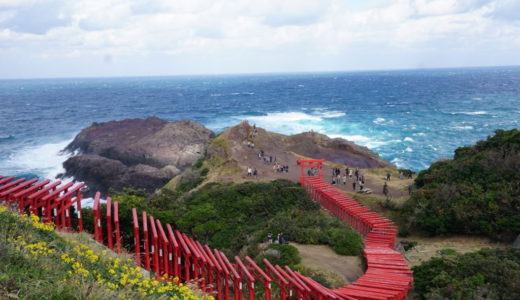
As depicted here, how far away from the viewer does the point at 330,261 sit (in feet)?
54.0

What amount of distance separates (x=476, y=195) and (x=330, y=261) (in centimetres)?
961

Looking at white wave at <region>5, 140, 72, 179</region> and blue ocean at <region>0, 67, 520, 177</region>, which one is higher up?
blue ocean at <region>0, 67, 520, 177</region>

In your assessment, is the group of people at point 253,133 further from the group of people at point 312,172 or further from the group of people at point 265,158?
the group of people at point 312,172

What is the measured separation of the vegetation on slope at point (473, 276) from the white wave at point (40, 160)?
143ft

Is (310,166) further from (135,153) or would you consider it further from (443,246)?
(135,153)

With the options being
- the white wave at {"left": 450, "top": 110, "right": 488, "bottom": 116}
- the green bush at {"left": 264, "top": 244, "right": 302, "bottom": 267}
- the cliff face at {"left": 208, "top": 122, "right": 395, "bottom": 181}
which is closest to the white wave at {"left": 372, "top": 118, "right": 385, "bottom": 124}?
the white wave at {"left": 450, "top": 110, "right": 488, "bottom": 116}

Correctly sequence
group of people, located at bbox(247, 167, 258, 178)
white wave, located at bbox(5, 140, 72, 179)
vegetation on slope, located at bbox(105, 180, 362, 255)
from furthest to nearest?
white wave, located at bbox(5, 140, 72, 179) < group of people, located at bbox(247, 167, 258, 178) < vegetation on slope, located at bbox(105, 180, 362, 255)

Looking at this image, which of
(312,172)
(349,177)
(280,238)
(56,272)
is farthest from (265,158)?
(56,272)

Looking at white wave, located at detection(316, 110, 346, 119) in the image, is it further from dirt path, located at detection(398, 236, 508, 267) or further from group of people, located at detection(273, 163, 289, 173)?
dirt path, located at detection(398, 236, 508, 267)

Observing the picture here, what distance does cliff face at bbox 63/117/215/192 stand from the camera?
4206 cm

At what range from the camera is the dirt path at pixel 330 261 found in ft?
50.8

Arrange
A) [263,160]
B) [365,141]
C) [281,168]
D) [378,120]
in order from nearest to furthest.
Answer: [281,168], [263,160], [365,141], [378,120]

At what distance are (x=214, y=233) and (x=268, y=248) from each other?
4.45 m

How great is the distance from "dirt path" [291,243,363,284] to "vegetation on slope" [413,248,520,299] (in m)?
2.26
